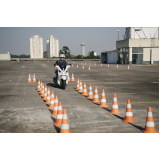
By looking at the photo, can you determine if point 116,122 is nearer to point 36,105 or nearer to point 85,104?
point 85,104

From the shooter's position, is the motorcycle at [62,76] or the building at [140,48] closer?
the motorcycle at [62,76]

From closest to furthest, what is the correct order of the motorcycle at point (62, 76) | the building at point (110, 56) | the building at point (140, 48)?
the motorcycle at point (62, 76), the building at point (140, 48), the building at point (110, 56)

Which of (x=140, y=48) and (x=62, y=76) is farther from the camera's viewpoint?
(x=140, y=48)

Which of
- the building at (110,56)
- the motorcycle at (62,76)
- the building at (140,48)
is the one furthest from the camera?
the building at (110,56)

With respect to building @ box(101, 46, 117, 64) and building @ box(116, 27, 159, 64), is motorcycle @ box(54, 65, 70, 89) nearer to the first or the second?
building @ box(116, 27, 159, 64)

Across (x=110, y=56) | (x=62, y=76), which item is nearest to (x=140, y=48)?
(x=110, y=56)

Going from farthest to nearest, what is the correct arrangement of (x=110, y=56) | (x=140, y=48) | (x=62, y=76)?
(x=110, y=56) < (x=140, y=48) < (x=62, y=76)

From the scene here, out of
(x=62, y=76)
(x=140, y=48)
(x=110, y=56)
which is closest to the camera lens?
(x=62, y=76)

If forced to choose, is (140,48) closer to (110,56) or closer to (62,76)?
(110,56)

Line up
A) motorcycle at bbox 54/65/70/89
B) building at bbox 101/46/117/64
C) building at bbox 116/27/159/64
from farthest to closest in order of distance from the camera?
building at bbox 101/46/117/64
building at bbox 116/27/159/64
motorcycle at bbox 54/65/70/89

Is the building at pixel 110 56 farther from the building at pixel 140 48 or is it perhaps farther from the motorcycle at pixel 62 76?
the motorcycle at pixel 62 76

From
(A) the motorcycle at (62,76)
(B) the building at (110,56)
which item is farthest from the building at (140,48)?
(A) the motorcycle at (62,76)

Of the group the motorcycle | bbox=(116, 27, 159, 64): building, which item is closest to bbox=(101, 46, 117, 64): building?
bbox=(116, 27, 159, 64): building

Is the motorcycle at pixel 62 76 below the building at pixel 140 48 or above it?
below
